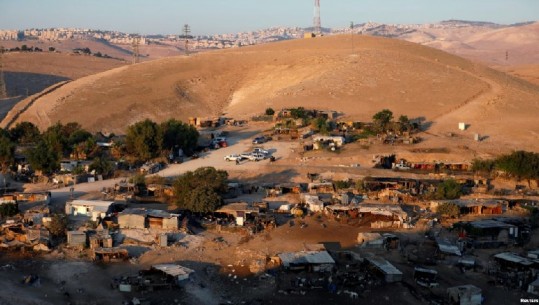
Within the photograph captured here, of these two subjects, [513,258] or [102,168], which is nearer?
[513,258]

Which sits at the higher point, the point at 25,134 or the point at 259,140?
the point at 25,134

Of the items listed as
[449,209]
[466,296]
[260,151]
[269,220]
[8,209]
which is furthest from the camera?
[260,151]

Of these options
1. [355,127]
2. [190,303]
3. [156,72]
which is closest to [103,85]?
[156,72]

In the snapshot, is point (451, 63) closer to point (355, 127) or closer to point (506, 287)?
point (355, 127)

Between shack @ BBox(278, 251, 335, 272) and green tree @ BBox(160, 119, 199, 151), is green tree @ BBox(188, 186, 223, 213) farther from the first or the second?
green tree @ BBox(160, 119, 199, 151)

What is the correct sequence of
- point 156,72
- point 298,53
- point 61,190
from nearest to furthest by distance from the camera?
point 61,190
point 156,72
point 298,53

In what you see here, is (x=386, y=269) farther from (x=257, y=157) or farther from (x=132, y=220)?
(x=257, y=157)

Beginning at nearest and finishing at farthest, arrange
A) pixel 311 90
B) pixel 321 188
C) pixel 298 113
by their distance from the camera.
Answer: pixel 321 188 → pixel 298 113 → pixel 311 90

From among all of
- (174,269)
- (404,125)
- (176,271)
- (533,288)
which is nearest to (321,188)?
(174,269)
